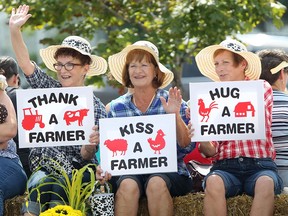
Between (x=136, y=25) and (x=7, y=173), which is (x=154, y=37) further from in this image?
(x=7, y=173)

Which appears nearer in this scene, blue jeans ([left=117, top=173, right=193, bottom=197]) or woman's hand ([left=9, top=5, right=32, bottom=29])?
blue jeans ([left=117, top=173, right=193, bottom=197])

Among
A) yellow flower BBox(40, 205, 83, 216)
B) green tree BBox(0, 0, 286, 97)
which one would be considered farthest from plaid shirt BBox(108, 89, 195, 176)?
green tree BBox(0, 0, 286, 97)

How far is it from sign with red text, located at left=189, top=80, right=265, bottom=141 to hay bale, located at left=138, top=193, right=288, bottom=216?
0.41 meters

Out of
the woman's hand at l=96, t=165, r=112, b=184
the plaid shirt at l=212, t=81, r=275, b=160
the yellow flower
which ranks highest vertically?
the plaid shirt at l=212, t=81, r=275, b=160

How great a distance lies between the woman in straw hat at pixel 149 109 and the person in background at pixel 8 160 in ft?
2.41

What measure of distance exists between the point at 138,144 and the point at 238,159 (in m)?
0.69

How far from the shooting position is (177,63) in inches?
390

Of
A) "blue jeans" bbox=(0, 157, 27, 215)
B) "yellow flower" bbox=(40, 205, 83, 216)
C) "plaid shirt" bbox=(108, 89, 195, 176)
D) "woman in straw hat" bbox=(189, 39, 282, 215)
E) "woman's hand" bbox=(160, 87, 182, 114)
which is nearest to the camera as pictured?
"yellow flower" bbox=(40, 205, 83, 216)

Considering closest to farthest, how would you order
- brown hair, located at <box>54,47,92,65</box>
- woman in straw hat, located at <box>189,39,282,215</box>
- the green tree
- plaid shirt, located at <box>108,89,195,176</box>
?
woman in straw hat, located at <box>189,39,282,215</box>
plaid shirt, located at <box>108,89,195,176</box>
brown hair, located at <box>54,47,92,65</box>
the green tree

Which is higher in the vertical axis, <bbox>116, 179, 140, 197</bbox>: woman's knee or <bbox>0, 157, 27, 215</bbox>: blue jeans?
<bbox>0, 157, 27, 215</bbox>: blue jeans

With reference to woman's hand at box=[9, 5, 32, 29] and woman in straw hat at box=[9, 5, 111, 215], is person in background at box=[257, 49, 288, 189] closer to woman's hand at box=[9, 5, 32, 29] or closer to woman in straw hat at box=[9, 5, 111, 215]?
woman in straw hat at box=[9, 5, 111, 215]

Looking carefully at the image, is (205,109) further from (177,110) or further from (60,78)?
(60,78)

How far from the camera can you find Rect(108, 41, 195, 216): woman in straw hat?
19.6 ft

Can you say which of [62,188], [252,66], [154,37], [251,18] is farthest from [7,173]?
[251,18]
